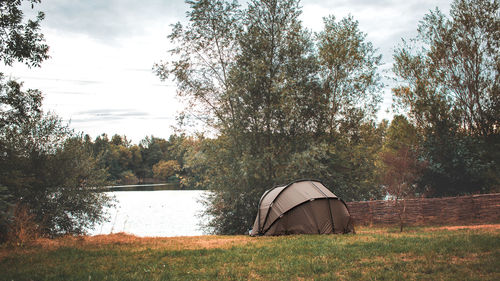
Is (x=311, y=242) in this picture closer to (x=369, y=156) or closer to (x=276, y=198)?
(x=276, y=198)

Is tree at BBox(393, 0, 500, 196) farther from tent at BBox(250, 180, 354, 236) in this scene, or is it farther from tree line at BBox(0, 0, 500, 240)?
tent at BBox(250, 180, 354, 236)

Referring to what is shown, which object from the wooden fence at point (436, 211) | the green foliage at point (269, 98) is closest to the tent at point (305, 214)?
the wooden fence at point (436, 211)

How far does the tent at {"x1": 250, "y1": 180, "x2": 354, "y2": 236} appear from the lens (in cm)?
1282

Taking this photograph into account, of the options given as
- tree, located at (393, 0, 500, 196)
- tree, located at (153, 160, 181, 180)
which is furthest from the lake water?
tree, located at (153, 160, 181, 180)

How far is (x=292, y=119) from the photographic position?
21672 mm

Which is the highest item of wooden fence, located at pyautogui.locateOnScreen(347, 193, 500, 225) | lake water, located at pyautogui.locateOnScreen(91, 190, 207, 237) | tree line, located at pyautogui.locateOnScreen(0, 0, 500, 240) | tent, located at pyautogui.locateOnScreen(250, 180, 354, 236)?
tree line, located at pyautogui.locateOnScreen(0, 0, 500, 240)

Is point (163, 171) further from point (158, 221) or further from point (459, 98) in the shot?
point (459, 98)

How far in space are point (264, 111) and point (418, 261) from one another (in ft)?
48.5

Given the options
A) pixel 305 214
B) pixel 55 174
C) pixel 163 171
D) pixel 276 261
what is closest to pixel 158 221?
pixel 55 174

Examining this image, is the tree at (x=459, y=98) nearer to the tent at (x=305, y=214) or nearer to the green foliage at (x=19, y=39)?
the tent at (x=305, y=214)

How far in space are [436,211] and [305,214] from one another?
8558 millimetres

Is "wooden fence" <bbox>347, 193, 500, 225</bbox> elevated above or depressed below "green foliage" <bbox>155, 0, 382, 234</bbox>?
below

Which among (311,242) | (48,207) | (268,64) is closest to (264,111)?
(268,64)

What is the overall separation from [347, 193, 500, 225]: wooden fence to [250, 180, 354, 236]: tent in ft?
18.8
